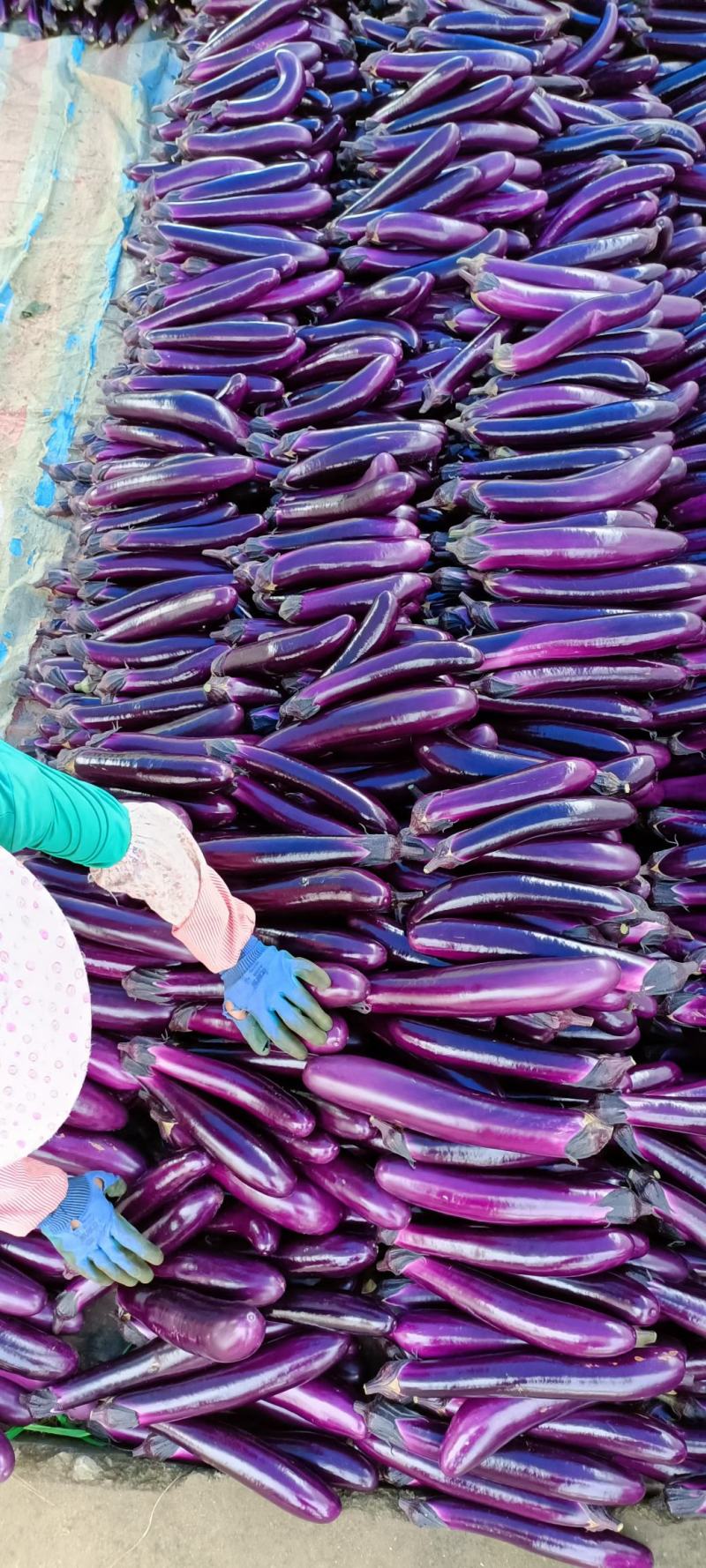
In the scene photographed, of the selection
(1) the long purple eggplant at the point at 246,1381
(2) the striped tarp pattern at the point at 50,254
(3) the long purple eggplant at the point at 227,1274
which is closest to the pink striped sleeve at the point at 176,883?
(3) the long purple eggplant at the point at 227,1274

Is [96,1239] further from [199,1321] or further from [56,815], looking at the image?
[56,815]

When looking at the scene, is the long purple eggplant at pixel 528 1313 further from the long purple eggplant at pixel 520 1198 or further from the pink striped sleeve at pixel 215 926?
the pink striped sleeve at pixel 215 926

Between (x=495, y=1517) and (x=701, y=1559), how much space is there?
377 mm

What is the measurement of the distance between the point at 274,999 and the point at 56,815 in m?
0.53

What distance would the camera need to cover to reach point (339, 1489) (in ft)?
5.75

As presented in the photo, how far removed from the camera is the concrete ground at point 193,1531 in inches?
67.1

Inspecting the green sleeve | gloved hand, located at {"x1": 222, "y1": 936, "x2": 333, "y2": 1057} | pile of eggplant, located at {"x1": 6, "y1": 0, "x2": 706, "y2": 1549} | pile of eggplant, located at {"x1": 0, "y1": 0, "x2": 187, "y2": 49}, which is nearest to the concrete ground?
pile of eggplant, located at {"x1": 6, "y1": 0, "x2": 706, "y2": 1549}

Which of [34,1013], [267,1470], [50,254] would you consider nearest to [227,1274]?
[267,1470]

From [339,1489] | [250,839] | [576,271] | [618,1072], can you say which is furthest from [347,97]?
[339,1489]

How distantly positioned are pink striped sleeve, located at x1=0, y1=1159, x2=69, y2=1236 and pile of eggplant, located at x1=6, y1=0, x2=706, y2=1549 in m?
0.18

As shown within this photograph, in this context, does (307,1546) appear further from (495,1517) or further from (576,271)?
(576,271)

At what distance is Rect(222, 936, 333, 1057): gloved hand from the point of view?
1592mm

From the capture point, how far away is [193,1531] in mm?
1794

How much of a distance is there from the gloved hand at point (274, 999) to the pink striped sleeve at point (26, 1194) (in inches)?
15.2
